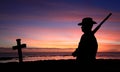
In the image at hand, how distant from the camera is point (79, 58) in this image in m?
7.24

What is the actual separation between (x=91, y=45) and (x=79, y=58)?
49cm

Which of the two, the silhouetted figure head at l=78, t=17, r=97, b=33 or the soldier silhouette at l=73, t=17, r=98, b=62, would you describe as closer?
the soldier silhouette at l=73, t=17, r=98, b=62

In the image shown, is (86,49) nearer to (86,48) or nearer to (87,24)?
(86,48)

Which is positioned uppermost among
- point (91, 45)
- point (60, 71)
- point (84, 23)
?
point (84, 23)

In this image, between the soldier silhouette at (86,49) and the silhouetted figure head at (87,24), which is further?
the silhouetted figure head at (87,24)

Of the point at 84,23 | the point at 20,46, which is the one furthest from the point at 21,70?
the point at 84,23

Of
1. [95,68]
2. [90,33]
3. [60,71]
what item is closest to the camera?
[95,68]

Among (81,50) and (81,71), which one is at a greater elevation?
(81,50)

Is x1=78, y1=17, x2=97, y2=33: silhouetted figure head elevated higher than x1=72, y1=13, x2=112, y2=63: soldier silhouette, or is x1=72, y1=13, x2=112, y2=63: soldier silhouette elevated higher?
x1=78, y1=17, x2=97, y2=33: silhouetted figure head

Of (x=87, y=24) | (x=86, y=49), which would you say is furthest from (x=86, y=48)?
(x=87, y=24)

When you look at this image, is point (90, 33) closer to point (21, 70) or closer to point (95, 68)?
point (95, 68)

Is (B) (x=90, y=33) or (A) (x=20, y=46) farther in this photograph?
(A) (x=20, y=46)

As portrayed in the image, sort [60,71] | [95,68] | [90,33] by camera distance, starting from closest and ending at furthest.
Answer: [95,68], [90,33], [60,71]

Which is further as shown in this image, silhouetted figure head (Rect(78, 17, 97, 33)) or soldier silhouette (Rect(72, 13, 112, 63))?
silhouetted figure head (Rect(78, 17, 97, 33))
